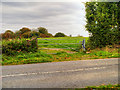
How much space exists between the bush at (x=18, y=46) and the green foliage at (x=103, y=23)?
632 centimetres

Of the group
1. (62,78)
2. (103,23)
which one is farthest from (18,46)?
(103,23)

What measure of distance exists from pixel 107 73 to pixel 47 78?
10.8 ft

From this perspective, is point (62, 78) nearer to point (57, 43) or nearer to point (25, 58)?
point (25, 58)

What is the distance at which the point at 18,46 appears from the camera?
13.0 metres

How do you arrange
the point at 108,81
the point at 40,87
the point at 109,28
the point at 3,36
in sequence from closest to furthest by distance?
the point at 40,87 → the point at 108,81 → the point at 3,36 → the point at 109,28

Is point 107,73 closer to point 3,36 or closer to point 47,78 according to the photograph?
point 47,78

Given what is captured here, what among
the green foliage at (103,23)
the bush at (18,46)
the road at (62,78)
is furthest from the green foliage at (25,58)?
the green foliage at (103,23)

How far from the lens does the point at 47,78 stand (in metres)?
7.02

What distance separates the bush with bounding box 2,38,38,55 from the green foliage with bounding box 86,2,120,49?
20.7ft

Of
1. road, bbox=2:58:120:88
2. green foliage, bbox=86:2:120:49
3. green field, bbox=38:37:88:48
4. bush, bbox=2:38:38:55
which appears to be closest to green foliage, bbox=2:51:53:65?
bush, bbox=2:38:38:55

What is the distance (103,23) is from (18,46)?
8.99m

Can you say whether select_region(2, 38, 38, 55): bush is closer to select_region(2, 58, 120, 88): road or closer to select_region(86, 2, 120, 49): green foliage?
select_region(2, 58, 120, 88): road

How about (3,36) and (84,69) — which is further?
(3,36)

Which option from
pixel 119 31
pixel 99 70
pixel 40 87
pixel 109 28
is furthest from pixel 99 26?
pixel 40 87
